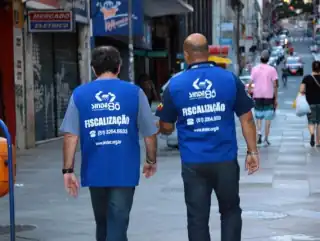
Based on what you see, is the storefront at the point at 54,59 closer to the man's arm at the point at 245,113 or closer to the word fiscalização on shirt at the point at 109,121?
the man's arm at the point at 245,113

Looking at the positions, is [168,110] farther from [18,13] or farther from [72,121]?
[18,13]

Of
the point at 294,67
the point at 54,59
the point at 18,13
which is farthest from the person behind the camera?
the point at 294,67

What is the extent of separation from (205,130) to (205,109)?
165 mm

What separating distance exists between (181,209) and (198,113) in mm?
3782

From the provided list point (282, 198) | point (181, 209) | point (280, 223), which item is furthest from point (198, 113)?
point (282, 198)

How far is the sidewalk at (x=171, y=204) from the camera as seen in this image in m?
9.09

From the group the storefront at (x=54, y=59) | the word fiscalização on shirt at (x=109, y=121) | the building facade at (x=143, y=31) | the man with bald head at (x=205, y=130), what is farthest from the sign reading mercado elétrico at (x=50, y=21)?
the word fiscalização on shirt at (x=109, y=121)

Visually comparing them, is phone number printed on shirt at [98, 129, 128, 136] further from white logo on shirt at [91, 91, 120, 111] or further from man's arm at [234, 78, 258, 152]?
man's arm at [234, 78, 258, 152]

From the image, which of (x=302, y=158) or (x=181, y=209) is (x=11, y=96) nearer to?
(x=302, y=158)

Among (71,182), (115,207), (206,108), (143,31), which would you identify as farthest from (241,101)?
(143,31)

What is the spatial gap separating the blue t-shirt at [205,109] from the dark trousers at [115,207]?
0.66 metres

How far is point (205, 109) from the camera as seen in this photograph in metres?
6.95

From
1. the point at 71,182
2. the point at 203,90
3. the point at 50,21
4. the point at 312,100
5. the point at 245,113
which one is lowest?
the point at 312,100

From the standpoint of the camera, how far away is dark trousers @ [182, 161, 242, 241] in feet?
22.9
